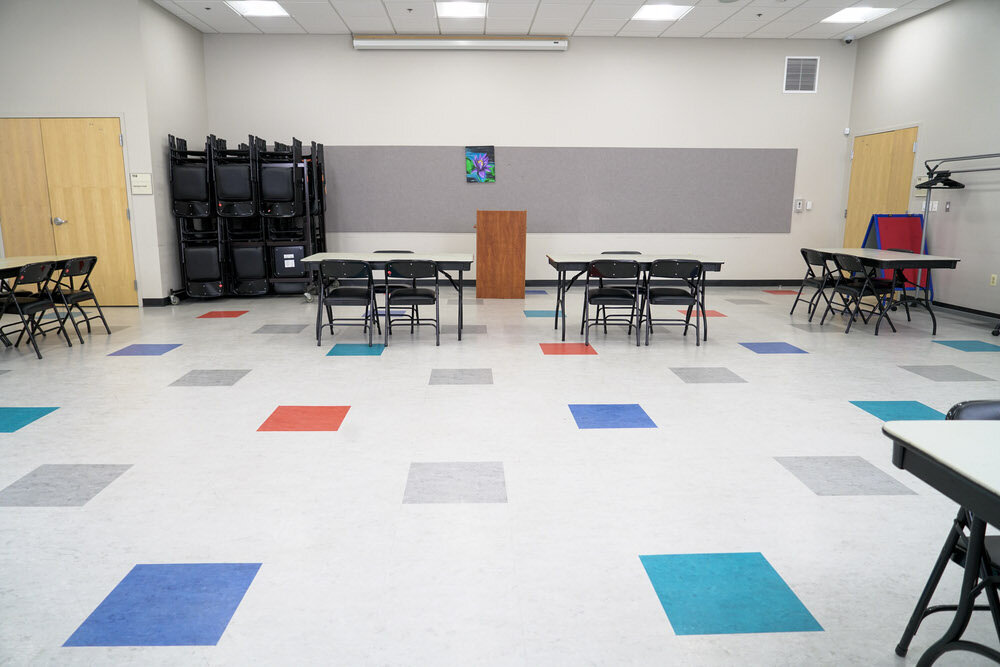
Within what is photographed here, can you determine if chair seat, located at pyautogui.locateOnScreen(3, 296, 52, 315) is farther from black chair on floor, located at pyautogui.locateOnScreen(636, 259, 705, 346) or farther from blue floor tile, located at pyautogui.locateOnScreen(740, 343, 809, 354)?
blue floor tile, located at pyautogui.locateOnScreen(740, 343, 809, 354)

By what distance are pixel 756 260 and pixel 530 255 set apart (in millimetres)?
3805

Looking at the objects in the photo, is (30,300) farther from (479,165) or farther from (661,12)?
(661,12)

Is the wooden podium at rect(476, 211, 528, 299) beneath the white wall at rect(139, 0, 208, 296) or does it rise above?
beneath

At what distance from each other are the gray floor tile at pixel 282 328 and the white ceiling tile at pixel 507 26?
16.9 feet

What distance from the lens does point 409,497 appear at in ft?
9.45

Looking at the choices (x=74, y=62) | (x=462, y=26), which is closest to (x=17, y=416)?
(x=74, y=62)

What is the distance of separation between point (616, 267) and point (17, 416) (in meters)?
4.79

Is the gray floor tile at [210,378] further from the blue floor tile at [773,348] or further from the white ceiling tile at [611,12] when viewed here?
the white ceiling tile at [611,12]

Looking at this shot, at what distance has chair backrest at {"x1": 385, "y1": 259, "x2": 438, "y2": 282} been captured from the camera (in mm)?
5793

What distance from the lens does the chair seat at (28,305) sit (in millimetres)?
5446

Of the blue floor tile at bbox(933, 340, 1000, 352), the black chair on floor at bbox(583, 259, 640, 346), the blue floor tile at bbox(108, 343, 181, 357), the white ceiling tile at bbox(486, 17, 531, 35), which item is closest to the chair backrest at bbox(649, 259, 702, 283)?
the black chair on floor at bbox(583, 259, 640, 346)

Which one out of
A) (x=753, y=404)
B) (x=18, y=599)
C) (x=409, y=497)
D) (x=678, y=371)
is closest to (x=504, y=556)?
(x=409, y=497)

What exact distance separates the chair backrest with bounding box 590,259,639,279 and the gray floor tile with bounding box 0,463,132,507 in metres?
4.18

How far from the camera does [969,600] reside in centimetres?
158
